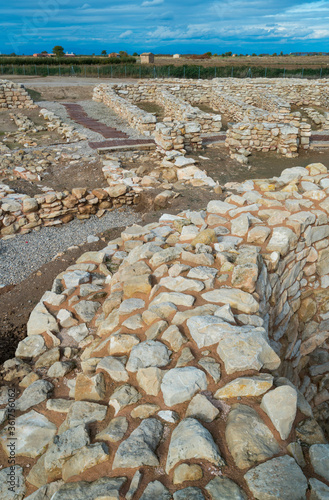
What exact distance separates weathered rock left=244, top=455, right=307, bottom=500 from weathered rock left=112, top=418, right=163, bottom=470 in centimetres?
58

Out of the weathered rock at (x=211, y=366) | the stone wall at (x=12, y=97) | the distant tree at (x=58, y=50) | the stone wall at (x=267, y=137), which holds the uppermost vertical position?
the distant tree at (x=58, y=50)

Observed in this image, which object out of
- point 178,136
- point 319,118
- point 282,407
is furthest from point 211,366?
point 319,118

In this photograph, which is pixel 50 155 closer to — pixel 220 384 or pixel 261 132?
pixel 261 132

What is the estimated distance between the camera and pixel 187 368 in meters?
2.76

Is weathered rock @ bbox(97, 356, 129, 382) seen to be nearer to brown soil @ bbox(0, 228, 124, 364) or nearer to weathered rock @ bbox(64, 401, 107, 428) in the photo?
weathered rock @ bbox(64, 401, 107, 428)

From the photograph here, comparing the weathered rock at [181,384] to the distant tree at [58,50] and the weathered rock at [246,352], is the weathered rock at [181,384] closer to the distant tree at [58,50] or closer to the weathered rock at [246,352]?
the weathered rock at [246,352]

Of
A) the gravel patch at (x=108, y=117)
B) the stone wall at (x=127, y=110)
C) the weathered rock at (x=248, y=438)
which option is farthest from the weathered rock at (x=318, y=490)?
the stone wall at (x=127, y=110)

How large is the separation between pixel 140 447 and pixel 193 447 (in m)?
0.34

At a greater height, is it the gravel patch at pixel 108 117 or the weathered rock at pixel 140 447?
the gravel patch at pixel 108 117

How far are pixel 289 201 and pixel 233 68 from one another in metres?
33.0

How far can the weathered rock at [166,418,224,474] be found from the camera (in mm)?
2154

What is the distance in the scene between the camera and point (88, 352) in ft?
12.0

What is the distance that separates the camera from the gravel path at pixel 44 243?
6.45 metres

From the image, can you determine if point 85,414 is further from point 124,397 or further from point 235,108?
point 235,108
